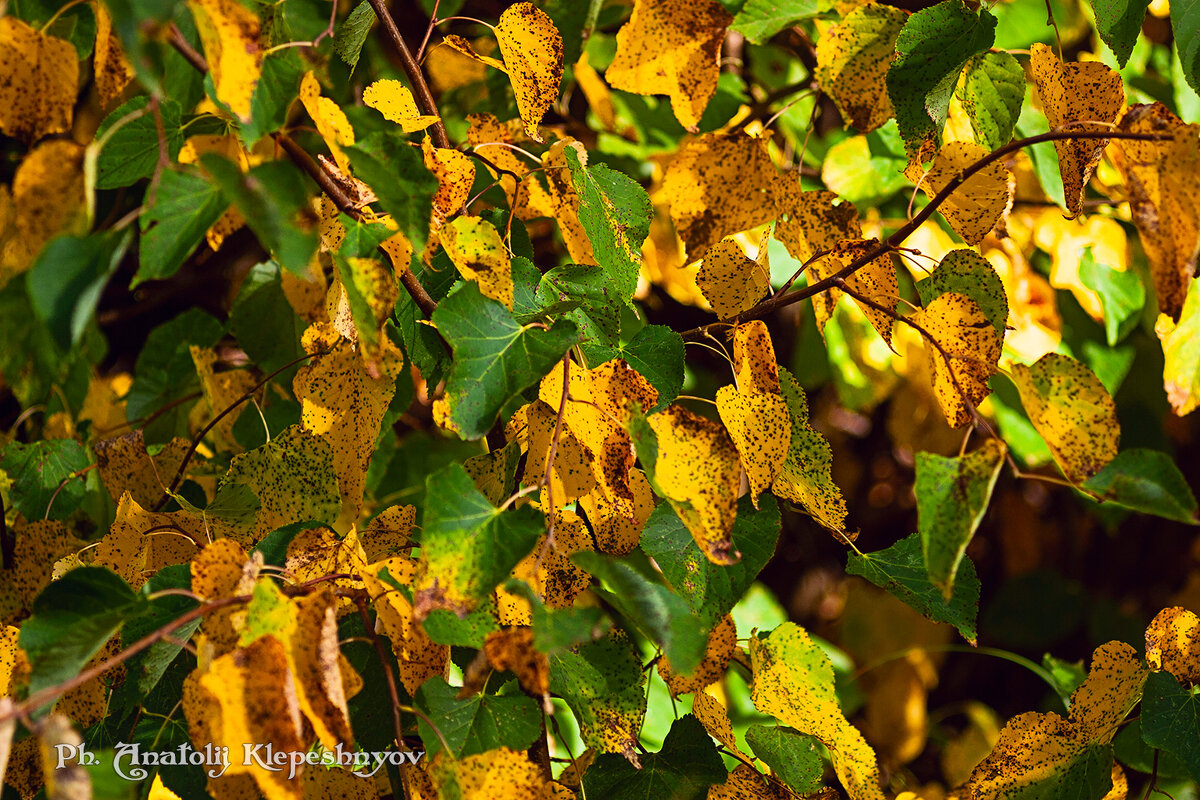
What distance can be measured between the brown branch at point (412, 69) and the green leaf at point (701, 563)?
0.27 m

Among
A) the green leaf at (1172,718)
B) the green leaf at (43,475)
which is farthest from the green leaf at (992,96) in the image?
the green leaf at (43,475)

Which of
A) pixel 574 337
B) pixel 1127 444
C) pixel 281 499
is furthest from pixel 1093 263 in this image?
pixel 281 499

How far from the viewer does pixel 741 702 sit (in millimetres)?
1125

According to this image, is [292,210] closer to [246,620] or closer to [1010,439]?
[246,620]

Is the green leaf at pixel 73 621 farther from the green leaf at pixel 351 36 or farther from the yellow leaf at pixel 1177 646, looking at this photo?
the yellow leaf at pixel 1177 646

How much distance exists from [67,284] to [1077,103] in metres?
0.52

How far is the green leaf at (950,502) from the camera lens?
0.39 m

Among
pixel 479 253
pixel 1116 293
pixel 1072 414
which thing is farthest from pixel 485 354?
pixel 1116 293

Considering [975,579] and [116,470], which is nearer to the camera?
[975,579]

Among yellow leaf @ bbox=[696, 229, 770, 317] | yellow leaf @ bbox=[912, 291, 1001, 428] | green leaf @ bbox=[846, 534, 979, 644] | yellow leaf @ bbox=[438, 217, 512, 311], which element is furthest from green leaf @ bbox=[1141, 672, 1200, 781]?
yellow leaf @ bbox=[438, 217, 512, 311]

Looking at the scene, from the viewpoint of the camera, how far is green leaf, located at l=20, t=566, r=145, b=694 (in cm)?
37

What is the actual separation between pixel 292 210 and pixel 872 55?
1.35 ft

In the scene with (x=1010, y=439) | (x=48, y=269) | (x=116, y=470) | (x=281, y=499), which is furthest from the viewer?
(x=1010, y=439)

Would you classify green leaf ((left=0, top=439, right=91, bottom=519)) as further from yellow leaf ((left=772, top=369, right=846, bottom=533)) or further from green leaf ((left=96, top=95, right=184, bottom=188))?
yellow leaf ((left=772, top=369, right=846, bottom=533))
